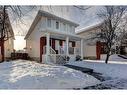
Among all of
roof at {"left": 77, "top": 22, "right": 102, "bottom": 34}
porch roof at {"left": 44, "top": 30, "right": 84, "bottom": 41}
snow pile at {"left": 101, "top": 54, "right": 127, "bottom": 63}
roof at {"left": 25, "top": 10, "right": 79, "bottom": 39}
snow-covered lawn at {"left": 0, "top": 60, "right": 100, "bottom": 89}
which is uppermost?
roof at {"left": 25, "top": 10, "right": 79, "bottom": 39}

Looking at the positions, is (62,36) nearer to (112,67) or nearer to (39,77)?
(39,77)

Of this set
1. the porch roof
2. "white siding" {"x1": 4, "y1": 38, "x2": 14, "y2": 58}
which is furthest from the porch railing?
"white siding" {"x1": 4, "y1": 38, "x2": 14, "y2": 58}

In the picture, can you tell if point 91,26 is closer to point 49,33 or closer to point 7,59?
point 49,33

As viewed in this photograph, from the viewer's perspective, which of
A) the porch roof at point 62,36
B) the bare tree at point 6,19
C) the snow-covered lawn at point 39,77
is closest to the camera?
the snow-covered lawn at point 39,77

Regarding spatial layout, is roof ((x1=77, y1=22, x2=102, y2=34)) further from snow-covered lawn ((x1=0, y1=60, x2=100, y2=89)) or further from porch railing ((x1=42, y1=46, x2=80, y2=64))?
snow-covered lawn ((x1=0, y1=60, x2=100, y2=89))

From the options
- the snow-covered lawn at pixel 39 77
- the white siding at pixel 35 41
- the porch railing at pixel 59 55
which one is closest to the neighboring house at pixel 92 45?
the porch railing at pixel 59 55

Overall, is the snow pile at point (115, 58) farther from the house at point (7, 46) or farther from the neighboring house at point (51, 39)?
the house at point (7, 46)

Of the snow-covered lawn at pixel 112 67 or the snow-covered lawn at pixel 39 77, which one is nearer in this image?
the snow-covered lawn at pixel 39 77

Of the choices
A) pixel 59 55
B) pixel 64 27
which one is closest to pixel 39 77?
pixel 59 55
